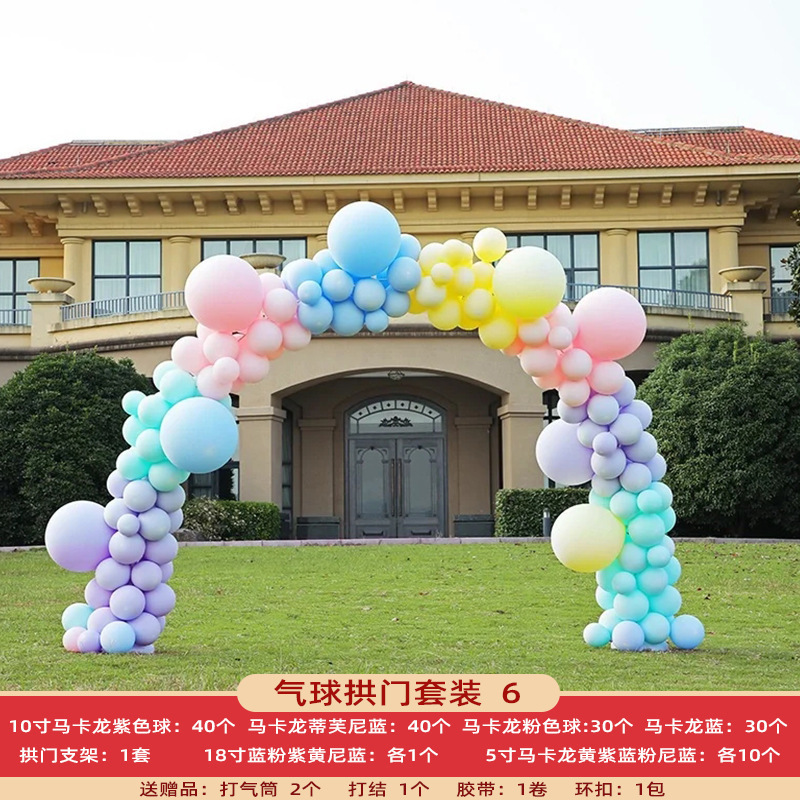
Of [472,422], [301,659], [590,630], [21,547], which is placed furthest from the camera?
[472,422]

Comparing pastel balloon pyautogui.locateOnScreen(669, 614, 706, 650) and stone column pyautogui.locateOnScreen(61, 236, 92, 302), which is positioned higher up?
stone column pyautogui.locateOnScreen(61, 236, 92, 302)

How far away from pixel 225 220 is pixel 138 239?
7.38 ft

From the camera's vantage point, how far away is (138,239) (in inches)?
1192

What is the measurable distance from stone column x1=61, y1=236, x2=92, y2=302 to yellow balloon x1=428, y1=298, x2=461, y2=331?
70.6 feet

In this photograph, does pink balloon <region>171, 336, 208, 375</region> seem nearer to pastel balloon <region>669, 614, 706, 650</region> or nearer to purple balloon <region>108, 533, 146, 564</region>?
purple balloon <region>108, 533, 146, 564</region>

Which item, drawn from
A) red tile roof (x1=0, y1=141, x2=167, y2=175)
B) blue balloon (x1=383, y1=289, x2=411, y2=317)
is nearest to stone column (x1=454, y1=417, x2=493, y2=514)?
red tile roof (x1=0, y1=141, x2=167, y2=175)

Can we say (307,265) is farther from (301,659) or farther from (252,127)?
(252,127)

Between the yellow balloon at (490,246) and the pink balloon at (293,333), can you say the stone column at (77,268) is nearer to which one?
the pink balloon at (293,333)

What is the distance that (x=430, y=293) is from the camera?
9.98 meters

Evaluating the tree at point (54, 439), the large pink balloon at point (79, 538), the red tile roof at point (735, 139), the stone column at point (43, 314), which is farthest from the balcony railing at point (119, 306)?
the large pink balloon at point (79, 538)

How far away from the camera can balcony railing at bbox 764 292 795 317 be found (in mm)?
27828

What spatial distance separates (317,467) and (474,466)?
3.54 metres

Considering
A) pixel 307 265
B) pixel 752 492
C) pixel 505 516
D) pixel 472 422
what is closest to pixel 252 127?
pixel 472 422

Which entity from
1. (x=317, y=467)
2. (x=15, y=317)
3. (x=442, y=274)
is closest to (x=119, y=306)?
(x=15, y=317)
